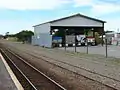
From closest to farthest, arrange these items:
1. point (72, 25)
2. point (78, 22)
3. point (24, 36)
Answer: point (72, 25)
point (78, 22)
point (24, 36)

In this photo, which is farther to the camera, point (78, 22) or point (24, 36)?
Result: point (24, 36)

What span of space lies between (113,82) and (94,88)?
2187 millimetres

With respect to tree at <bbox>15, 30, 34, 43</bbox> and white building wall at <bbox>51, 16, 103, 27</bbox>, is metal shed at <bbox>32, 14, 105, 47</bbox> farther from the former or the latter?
tree at <bbox>15, 30, 34, 43</bbox>

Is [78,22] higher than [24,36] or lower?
higher

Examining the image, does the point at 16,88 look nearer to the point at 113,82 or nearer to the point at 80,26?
the point at 113,82

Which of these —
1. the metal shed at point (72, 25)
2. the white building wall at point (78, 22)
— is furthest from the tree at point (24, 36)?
the white building wall at point (78, 22)

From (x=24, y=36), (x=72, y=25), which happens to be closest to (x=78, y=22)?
(x=72, y=25)

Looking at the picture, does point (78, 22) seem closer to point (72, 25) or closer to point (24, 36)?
point (72, 25)

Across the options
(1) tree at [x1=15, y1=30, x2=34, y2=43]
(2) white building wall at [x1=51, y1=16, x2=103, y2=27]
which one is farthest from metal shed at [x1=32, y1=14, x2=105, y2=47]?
(1) tree at [x1=15, y1=30, x2=34, y2=43]

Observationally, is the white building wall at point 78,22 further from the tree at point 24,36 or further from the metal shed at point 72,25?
the tree at point 24,36

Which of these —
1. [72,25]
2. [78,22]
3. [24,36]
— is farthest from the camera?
[24,36]

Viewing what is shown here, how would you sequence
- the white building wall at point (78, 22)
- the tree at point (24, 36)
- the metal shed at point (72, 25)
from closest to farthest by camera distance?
1. the metal shed at point (72, 25)
2. the white building wall at point (78, 22)
3. the tree at point (24, 36)

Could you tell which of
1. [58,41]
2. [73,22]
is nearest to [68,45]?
[58,41]

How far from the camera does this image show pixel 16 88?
46.3 feet
